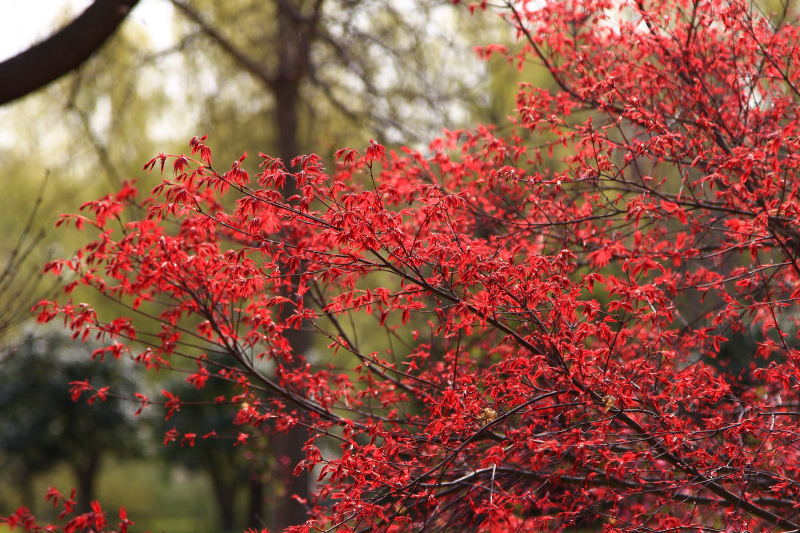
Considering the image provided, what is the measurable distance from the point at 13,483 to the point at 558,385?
1680 cm

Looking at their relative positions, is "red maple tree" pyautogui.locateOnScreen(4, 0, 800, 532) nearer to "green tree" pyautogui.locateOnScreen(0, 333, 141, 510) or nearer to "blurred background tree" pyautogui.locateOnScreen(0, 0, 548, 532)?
"blurred background tree" pyautogui.locateOnScreen(0, 0, 548, 532)

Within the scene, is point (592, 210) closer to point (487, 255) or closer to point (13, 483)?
point (487, 255)

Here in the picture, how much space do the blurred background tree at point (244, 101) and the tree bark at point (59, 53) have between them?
0.03 m

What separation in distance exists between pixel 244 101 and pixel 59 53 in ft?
22.7

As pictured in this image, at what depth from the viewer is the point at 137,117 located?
14117 millimetres

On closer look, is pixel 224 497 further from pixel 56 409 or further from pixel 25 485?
pixel 56 409

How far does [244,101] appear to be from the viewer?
34.8 ft

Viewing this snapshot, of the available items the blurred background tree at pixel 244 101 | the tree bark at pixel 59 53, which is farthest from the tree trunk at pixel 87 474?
the tree bark at pixel 59 53

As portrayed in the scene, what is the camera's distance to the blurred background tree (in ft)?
24.1

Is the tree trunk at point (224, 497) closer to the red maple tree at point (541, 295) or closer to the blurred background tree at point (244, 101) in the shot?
the blurred background tree at point (244, 101)

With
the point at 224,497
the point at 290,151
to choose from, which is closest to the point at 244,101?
the point at 290,151

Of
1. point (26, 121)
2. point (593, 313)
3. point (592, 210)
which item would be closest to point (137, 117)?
point (26, 121)

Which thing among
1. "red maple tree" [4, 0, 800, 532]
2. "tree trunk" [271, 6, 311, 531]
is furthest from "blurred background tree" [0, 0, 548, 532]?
"red maple tree" [4, 0, 800, 532]

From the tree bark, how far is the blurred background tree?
3 cm
